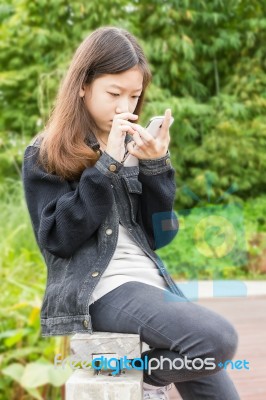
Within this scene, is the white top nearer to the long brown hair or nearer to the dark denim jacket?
the dark denim jacket

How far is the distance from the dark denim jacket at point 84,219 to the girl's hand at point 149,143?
3 cm

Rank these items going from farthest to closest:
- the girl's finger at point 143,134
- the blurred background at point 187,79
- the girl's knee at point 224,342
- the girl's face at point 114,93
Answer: the blurred background at point 187,79 → the girl's face at point 114,93 → the girl's finger at point 143,134 → the girl's knee at point 224,342

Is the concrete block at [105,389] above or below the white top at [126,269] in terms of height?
below

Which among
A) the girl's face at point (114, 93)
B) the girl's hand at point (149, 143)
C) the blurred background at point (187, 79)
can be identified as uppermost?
the girl's face at point (114, 93)

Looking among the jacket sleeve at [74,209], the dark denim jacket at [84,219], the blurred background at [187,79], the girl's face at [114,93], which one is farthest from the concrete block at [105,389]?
the blurred background at [187,79]

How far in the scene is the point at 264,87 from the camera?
343 inches

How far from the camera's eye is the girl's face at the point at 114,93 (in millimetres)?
1877

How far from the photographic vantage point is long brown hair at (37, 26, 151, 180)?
186cm

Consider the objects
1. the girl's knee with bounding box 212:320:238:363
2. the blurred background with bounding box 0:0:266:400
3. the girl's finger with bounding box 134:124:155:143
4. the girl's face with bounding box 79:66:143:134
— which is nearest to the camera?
the girl's knee with bounding box 212:320:238:363

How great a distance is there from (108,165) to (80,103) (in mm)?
266

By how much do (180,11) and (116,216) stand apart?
7006mm

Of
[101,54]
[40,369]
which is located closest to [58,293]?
[101,54]

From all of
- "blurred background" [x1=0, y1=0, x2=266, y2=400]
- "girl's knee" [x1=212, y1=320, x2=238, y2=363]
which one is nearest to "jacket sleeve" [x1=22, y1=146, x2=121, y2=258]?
"girl's knee" [x1=212, y1=320, x2=238, y2=363]

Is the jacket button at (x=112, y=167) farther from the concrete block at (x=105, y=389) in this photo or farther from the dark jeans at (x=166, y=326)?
the concrete block at (x=105, y=389)
